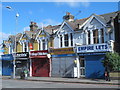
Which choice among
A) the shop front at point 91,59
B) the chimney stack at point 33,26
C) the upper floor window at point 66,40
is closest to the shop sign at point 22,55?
the chimney stack at point 33,26

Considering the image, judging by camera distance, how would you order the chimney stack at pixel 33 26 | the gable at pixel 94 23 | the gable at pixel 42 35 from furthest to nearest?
the chimney stack at pixel 33 26, the gable at pixel 42 35, the gable at pixel 94 23

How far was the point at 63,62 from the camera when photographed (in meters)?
30.3

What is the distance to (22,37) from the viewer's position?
37.9m

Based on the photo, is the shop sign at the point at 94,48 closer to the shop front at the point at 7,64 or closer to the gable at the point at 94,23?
the gable at the point at 94,23

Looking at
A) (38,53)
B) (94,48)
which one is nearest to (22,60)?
(38,53)

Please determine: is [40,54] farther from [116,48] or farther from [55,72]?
[116,48]

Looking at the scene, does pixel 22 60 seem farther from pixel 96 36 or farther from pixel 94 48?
pixel 94 48

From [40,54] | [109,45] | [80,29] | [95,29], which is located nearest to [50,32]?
[40,54]

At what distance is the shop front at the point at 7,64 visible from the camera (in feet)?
129

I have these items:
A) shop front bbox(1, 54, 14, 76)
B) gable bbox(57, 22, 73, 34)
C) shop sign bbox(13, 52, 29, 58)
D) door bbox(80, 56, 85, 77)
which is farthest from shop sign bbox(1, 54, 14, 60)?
door bbox(80, 56, 85, 77)

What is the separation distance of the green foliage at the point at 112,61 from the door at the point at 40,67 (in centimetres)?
1072

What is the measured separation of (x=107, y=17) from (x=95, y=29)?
237cm

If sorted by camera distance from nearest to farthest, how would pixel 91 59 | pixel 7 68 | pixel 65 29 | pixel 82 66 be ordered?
pixel 91 59
pixel 82 66
pixel 65 29
pixel 7 68

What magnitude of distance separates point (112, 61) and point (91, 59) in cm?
396
